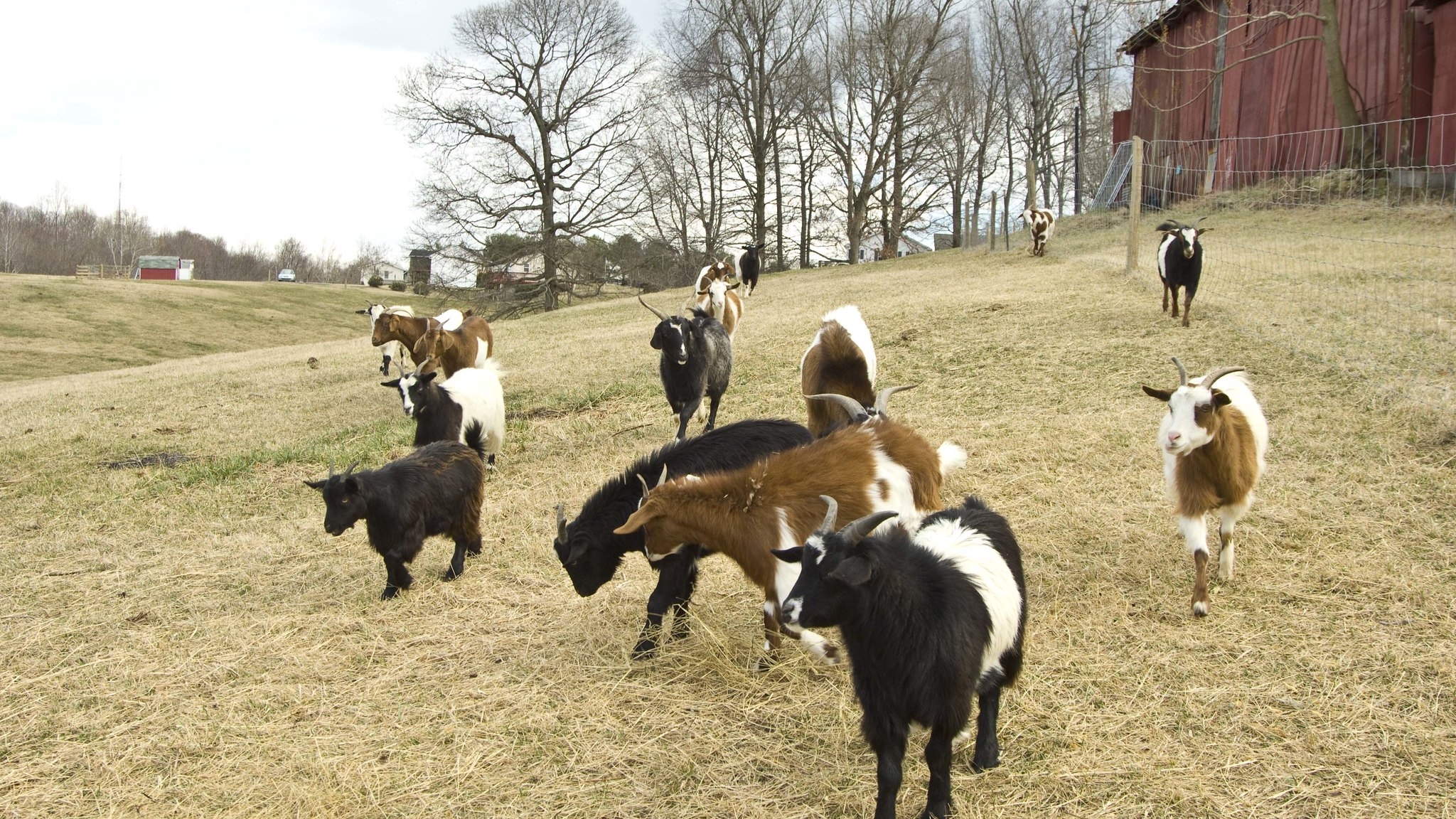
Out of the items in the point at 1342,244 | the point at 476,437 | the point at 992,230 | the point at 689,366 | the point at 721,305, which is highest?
the point at 992,230

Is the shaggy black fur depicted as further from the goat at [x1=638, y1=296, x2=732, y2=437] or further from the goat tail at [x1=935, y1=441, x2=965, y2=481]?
the goat tail at [x1=935, y1=441, x2=965, y2=481]

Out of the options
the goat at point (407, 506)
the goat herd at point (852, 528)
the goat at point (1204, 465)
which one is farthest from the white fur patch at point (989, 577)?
the goat at point (407, 506)

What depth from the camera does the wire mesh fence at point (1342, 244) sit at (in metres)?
8.33

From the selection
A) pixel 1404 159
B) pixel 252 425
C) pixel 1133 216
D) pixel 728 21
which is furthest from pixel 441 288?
pixel 1404 159

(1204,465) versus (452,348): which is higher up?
(452,348)

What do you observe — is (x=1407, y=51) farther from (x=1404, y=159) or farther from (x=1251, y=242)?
(x=1251, y=242)

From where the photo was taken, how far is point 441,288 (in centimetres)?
2853

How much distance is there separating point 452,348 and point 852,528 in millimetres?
8908

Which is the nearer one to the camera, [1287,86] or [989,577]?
[989,577]

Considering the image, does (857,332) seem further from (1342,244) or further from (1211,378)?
(1342,244)

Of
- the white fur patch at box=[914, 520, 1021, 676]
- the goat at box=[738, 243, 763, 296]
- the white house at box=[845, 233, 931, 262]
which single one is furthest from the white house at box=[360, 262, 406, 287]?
the white fur patch at box=[914, 520, 1021, 676]

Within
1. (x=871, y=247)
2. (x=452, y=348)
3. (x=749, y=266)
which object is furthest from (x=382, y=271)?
(x=452, y=348)

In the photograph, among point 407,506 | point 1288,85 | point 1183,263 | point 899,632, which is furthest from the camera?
point 1288,85

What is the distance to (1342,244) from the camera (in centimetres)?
1340
